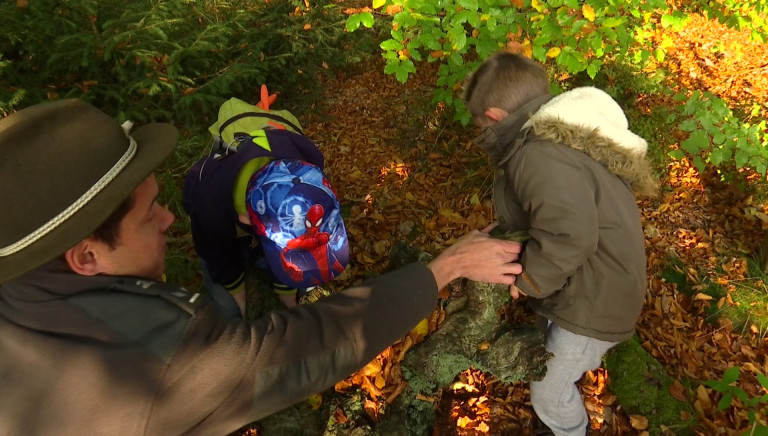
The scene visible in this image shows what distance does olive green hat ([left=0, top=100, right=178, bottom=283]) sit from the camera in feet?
4.42

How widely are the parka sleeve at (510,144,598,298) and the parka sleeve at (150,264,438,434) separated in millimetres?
812

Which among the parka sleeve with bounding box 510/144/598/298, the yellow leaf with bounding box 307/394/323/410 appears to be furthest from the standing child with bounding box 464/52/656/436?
the yellow leaf with bounding box 307/394/323/410

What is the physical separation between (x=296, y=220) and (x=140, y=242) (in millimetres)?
858

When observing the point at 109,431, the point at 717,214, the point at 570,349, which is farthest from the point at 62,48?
the point at 717,214

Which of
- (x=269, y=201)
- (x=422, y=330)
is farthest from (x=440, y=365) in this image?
(x=269, y=201)

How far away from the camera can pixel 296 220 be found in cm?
241

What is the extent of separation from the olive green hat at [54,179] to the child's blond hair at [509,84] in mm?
1910

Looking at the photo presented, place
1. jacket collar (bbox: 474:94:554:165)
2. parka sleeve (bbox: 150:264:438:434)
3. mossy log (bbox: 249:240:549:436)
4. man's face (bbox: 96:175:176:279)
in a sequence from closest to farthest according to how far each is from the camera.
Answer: parka sleeve (bbox: 150:264:438:434), man's face (bbox: 96:175:176:279), jacket collar (bbox: 474:94:554:165), mossy log (bbox: 249:240:549:436)

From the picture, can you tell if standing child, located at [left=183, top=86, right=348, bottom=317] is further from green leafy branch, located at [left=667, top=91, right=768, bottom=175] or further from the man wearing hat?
green leafy branch, located at [left=667, top=91, right=768, bottom=175]

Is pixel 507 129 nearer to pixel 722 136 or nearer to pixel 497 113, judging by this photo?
pixel 497 113

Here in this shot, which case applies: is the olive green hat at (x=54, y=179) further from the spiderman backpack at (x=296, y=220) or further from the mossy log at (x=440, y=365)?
the mossy log at (x=440, y=365)

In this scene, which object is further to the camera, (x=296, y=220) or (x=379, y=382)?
(x=379, y=382)

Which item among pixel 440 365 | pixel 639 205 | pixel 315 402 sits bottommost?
pixel 315 402

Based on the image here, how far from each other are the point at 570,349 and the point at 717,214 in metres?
3.16
